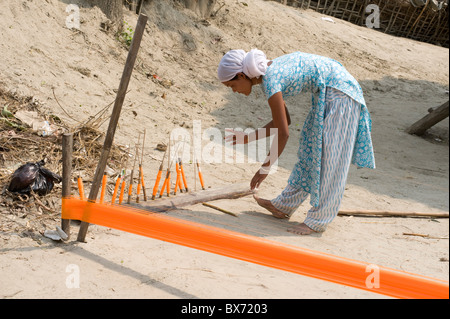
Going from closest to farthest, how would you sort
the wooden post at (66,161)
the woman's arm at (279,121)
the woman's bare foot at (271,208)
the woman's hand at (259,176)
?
the wooden post at (66,161) → the woman's arm at (279,121) → the woman's hand at (259,176) → the woman's bare foot at (271,208)

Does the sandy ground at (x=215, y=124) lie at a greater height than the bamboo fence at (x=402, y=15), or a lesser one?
lesser

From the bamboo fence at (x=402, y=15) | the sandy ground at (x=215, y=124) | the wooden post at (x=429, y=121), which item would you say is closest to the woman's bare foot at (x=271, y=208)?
the sandy ground at (x=215, y=124)

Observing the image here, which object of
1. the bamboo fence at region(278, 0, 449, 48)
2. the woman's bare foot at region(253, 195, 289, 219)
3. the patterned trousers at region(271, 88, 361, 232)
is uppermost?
the bamboo fence at region(278, 0, 449, 48)

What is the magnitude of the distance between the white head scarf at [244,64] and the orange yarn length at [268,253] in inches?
37.0

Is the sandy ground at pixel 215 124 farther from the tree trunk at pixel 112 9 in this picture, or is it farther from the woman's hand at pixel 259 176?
the woman's hand at pixel 259 176

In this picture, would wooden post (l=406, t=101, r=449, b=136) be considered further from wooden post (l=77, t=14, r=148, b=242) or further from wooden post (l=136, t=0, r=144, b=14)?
wooden post (l=77, t=14, r=148, b=242)

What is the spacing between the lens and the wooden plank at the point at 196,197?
130 inches

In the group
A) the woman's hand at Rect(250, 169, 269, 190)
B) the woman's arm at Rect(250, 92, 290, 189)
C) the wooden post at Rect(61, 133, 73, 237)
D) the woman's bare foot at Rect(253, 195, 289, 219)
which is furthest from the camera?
the woman's bare foot at Rect(253, 195, 289, 219)

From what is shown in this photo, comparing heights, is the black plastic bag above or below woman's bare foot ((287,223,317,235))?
below

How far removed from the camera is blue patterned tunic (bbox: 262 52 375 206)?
283cm

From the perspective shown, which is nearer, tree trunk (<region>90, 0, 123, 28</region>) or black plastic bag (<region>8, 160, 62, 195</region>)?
black plastic bag (<region>8, 160, 62, 195</region>)

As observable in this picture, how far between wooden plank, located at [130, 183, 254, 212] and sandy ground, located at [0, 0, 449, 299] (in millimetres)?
56

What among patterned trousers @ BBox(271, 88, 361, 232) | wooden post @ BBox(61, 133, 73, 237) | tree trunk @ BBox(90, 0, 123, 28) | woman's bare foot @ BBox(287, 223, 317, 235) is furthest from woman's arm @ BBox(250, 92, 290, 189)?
tree trunk @ BBox(90, 0, 123, 28)

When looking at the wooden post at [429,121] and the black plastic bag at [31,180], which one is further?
the wooden post at [429,121]
